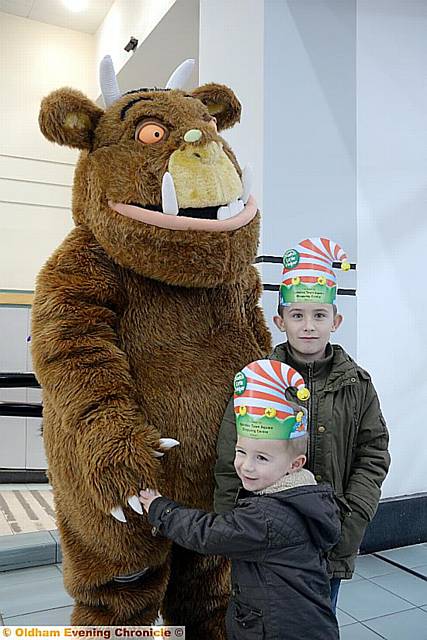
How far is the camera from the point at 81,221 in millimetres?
1392

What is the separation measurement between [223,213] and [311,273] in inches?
9.4

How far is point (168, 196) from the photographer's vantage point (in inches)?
48.6

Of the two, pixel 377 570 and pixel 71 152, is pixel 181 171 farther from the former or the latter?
pixel 71 152

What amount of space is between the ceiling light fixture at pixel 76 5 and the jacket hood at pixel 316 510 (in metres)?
3.62

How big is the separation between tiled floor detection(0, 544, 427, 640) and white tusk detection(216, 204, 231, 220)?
4.04 ft

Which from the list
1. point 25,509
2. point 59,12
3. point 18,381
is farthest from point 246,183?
point 59,12

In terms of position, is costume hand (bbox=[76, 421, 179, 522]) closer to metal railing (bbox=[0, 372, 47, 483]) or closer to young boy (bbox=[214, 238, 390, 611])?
A: young boy (bbox=[214, 238, 390, 611])

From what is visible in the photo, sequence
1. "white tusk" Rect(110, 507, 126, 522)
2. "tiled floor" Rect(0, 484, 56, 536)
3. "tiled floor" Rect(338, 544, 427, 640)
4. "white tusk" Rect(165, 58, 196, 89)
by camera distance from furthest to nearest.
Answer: "tiled floor" Rect(0, 484, 56, 536) → "tiled floor" Rect(338, 544, 427, 640) → "white tusk" Rect(165, 58, 196, 89) → "white tusk" Rect(110, 507, 126, 522)

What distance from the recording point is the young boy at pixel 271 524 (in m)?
1.10

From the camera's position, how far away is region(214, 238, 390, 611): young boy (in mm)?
1334

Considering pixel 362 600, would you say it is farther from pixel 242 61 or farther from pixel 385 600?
pixel 242 61

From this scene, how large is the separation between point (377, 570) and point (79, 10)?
3551 mm

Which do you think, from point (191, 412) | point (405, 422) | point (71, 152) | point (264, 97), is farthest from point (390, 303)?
point (71, 152)

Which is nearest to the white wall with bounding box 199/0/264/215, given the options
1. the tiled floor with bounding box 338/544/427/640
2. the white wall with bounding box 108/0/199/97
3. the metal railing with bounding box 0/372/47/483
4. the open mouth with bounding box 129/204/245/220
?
the white wall with bounding box 108/0/199/97
